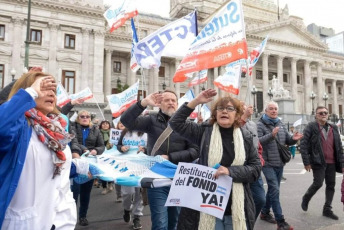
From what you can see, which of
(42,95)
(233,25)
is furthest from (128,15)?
(42,95)

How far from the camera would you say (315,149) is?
5617mm

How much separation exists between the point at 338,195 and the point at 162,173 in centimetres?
611

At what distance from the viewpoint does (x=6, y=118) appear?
5.84 ft

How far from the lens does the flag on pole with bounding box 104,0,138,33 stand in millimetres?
9801

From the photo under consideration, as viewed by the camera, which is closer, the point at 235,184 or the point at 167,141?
the point at 235,184

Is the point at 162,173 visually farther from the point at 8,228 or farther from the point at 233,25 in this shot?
the point at 233,25

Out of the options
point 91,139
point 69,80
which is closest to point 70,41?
point 69,80

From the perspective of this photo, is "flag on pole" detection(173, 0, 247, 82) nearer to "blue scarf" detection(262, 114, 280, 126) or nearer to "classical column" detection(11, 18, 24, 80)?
"blue scarf" detection(262, 114, 280, 126)

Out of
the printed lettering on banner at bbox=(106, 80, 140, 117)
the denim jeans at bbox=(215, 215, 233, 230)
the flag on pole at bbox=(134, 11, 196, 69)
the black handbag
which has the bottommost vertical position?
the denim jeans at bbox=(215, 215, 233, 230)

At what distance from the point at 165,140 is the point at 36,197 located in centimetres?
195

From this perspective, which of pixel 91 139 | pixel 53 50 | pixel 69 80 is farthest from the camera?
pixel 69 80

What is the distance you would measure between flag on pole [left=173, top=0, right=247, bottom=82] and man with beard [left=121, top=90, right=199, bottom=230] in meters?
2.01

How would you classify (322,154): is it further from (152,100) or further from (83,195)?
(83,195)

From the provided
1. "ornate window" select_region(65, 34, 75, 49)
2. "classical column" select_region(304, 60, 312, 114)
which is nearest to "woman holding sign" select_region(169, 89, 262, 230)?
"ornate window" select_region(65, 34, 75, 49)
